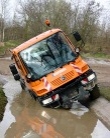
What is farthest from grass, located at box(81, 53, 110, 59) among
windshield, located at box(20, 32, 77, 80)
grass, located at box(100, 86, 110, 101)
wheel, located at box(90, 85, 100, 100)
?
windshield, located at box(20, 32, 77, 80)

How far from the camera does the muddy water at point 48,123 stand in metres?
9.62

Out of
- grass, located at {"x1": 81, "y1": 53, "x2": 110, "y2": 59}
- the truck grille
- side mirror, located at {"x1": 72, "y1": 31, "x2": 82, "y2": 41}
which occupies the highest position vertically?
side mirror, located at {"x1": 72, "y1": 31, "x2": 82, "y2": 41}

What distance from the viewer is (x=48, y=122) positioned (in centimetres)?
1116

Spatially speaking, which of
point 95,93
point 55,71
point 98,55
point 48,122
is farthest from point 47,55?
point 98,55

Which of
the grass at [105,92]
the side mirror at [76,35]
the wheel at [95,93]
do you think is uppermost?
the side mirror at [76,35]

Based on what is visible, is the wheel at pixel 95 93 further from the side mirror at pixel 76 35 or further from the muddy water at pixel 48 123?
the side mirror at pixel 76 35

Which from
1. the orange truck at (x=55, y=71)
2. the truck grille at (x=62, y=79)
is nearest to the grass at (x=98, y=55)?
the orange truck at (x=55, y=71)

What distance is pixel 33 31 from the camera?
4350cm

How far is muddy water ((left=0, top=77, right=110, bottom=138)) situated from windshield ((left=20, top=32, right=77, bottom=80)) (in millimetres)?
1382

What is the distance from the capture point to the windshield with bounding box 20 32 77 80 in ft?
42.3

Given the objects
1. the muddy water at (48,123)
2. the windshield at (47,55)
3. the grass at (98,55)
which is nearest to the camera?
the muddy water at (48,123)

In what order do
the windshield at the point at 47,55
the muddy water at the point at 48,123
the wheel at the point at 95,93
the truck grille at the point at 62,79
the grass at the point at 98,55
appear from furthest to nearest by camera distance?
the grass at the point at 98,55
the wheel at the point at 95,93
the windshield at the point at 47,55
the truck grille at the point at 62,79
the muddy water at the point at 48,123

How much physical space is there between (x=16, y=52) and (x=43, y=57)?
0.93 metres

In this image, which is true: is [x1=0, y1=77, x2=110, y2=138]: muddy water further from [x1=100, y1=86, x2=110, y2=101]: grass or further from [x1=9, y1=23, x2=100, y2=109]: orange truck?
[x1=100, y1=86, x2=110, y2=101]: grass
